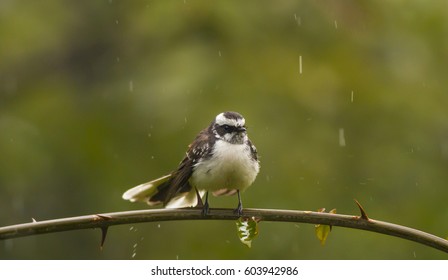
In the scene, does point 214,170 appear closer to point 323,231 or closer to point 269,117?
point 269,117

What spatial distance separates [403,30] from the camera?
22.6 feet

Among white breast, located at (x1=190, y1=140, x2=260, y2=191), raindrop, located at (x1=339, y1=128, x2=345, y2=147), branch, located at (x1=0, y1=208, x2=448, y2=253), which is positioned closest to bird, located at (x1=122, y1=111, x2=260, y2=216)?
white breast, located at (x1=190, y1=140, x2=260, y2=191)

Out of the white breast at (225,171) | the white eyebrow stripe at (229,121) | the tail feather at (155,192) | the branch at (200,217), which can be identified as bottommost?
the tail feather at (155,192)

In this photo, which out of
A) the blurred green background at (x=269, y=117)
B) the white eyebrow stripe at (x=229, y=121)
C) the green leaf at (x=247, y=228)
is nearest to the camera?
the green leaf at (x=247, y=228)

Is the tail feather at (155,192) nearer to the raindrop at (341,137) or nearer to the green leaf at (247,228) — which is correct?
the green leaf at (247,228)

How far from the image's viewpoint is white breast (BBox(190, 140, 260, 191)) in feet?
15.6

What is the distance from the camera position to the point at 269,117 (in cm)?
626

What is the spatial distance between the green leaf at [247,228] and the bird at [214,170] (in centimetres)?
174

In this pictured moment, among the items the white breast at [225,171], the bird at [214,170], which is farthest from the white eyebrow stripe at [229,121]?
A: the white breast at [225,171]

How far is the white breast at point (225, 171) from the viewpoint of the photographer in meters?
4.75
